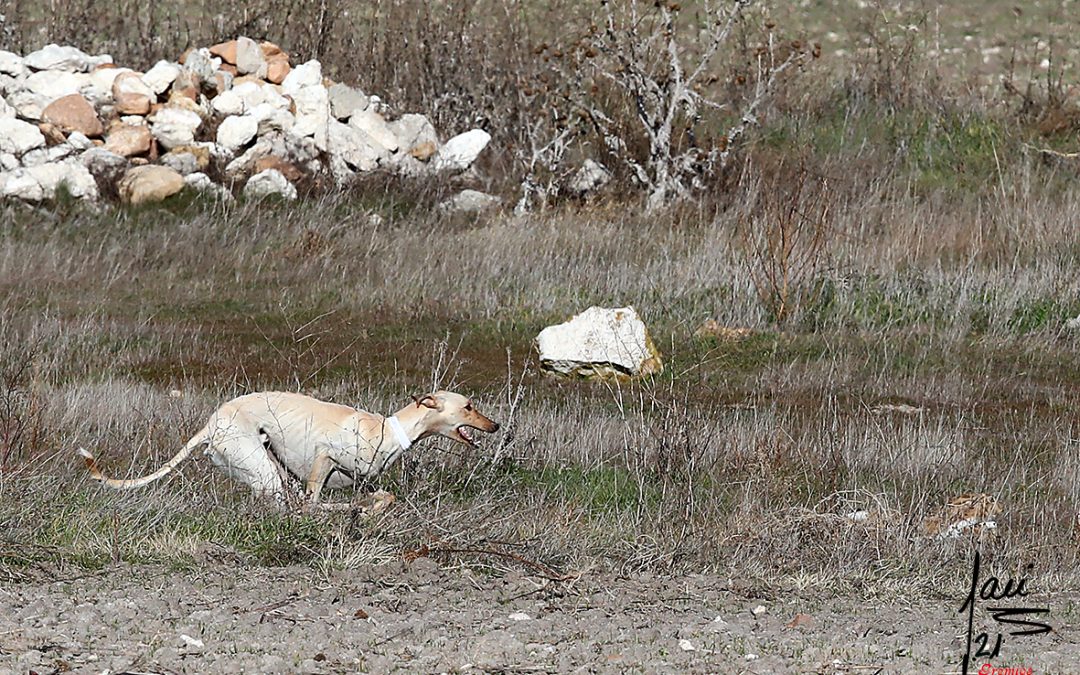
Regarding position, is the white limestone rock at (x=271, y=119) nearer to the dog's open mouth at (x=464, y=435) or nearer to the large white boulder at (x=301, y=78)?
the large white boulder at (x=301, y=78)

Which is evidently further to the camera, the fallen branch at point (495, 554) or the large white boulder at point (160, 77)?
the large white boulder at point (160, 77)

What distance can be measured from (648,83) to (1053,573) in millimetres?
12232

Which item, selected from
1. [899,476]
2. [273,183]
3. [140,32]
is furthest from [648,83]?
[899,476]

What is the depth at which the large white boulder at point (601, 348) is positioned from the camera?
35.4 feet

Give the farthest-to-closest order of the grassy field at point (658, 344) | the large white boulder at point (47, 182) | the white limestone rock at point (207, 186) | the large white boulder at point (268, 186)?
the large white boulder at point (268, 186) < the white limestone rock at point (207, 186) < the large white boulder at point (47, 182) < the grassy field at point (658, 344)

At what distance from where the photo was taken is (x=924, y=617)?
5336 mm

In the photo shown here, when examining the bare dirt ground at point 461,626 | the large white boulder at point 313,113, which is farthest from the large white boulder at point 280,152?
the bare dirt ground at point 461,626

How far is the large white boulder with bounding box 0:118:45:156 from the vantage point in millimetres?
16906

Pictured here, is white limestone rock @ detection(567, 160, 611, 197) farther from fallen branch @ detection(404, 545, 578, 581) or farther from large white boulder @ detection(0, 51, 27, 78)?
fallen branch @ detection(404, 545, 578, 581)

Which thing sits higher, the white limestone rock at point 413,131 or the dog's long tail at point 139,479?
the dog's long tail at point 139,479

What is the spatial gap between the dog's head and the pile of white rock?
10188 mm

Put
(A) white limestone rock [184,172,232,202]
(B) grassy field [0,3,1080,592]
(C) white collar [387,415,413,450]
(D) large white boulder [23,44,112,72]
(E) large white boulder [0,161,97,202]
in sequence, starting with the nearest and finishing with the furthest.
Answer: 1. (B) grassy field [0,3,1080,592]
2. (C) white collar [387,415,413,450]
3. (E) large white boulder [0,161,97,202]
4. (A) white limestone rock [184,172,232,202]
5. (D) large white boulder [23,44,112,72]

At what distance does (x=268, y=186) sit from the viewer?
16625mm
